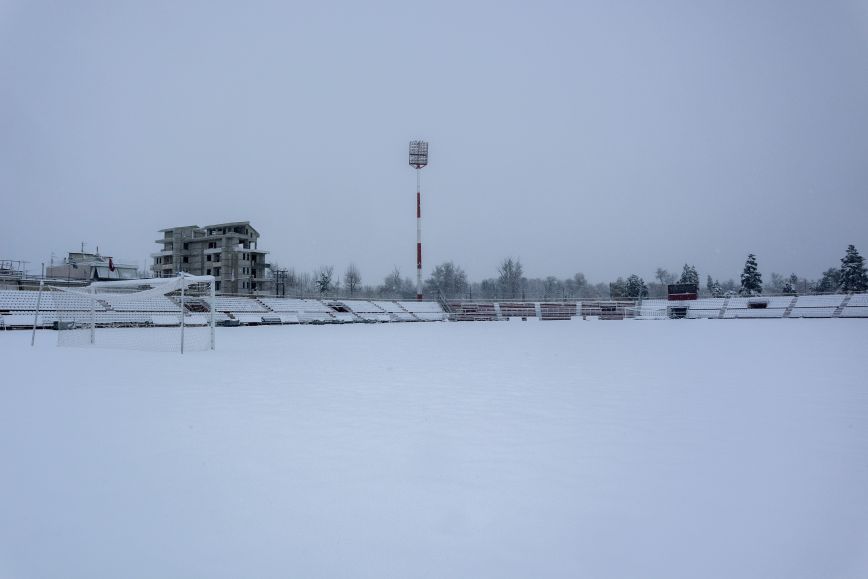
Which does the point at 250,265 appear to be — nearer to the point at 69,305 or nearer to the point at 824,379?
the point at 69,305

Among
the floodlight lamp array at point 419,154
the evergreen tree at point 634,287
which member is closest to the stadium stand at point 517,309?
the floodlight lamp array at point 419,154

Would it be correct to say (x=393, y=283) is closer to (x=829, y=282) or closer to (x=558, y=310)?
(x=558, y=310)

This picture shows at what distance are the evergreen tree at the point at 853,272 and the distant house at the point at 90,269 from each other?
70.4 metres

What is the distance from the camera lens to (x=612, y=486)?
3.25 m

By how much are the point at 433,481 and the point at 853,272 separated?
65201 millimetres

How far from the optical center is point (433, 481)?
3.33 meters

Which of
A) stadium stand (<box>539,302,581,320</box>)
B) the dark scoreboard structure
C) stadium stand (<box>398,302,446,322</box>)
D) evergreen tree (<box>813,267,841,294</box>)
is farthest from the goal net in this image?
evergreen tree (<box>813,267,841,294</box>)

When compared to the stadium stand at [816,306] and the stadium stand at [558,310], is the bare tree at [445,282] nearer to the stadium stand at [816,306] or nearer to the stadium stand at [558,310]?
the stadium stand at [558,310]

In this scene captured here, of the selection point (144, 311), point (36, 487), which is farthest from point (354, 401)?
point (144, 311)

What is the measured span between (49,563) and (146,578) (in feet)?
1.78

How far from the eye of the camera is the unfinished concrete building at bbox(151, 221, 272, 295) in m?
45.8

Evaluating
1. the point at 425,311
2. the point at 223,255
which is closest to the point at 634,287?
the point at 425,311

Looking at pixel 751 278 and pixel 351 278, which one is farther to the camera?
pixel 351 278

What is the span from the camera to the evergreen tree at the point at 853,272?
50.2 metres
